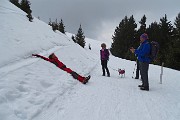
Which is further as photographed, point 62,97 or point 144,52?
point 144,52

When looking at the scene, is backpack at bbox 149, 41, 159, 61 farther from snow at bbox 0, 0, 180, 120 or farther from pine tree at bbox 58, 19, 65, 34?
pine tree at bbox 58, 19, 65, 34

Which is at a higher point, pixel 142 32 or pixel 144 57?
pixel 142 32

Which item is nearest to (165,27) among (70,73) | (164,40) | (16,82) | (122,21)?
(164,40)

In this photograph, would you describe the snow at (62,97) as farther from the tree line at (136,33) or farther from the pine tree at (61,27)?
→ the pine tree at (61,27)

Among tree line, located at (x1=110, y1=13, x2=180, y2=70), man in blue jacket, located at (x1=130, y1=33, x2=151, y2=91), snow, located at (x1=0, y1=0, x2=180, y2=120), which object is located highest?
tree line, located at (x1=110, y1=13, x2=180, y2=70)

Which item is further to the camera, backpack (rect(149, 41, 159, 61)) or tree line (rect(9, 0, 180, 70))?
tree line (rect(9, 0, 180, 70))

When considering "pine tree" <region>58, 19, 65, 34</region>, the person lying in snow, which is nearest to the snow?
the person lying in snow

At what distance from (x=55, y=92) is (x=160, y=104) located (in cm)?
324

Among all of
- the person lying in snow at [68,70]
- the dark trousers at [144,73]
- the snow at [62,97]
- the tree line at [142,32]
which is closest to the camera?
the snow at [62,97]

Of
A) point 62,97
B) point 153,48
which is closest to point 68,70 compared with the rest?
point 62,97

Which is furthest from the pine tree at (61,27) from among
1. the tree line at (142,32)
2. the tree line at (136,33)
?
the tree line at (142,32)

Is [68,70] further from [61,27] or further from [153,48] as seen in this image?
[61,27]

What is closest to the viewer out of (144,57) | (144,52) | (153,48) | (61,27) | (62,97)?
(62,97)

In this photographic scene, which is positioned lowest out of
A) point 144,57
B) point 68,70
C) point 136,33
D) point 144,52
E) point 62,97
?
point 62,97
